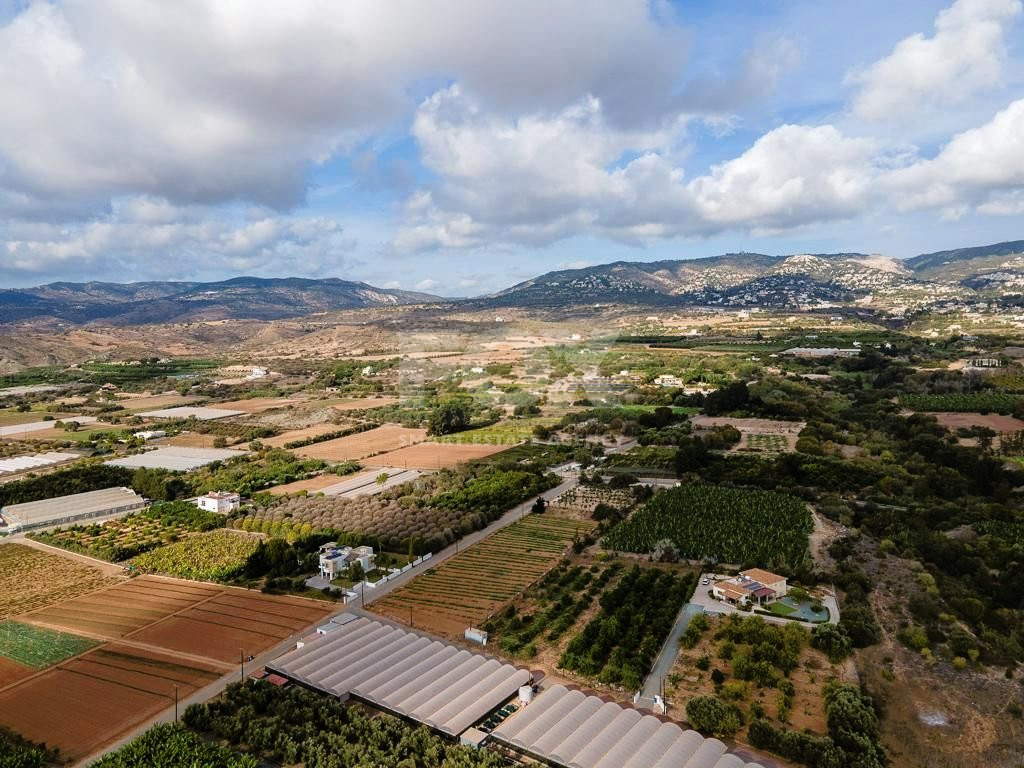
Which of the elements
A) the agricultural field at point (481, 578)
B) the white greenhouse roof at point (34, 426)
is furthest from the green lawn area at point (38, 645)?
the white greenhouse roof at point (34, 426)

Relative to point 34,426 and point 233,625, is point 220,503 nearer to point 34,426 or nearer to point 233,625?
point 233,625

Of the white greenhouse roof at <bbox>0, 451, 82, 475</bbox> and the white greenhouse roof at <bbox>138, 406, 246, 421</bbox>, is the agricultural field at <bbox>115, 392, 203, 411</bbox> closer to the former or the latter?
the white greenhouse roof at <bbox>138, 406, 246, 421</bbox>

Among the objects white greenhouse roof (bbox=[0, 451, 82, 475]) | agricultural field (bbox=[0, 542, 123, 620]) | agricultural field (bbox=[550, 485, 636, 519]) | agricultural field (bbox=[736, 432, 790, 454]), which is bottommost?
agricultural field (bbox=[736, 432, 790, 454])

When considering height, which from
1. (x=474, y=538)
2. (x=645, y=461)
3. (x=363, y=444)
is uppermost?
(x=363, y=444)

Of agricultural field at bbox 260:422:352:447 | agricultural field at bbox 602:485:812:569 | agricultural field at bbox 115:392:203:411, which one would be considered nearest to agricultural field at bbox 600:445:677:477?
agricultural field at bbox 602:485:812:569

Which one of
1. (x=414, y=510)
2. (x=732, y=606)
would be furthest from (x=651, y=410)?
(x=732, y=606)
